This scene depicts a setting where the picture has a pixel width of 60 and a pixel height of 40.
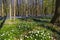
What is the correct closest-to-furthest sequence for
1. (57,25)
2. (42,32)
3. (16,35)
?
(16,35) → (42,32) → (57,25)

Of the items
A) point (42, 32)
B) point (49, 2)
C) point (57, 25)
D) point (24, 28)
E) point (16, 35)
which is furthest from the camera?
point (49, 2)

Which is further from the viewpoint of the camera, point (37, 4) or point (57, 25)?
point (37, 4)

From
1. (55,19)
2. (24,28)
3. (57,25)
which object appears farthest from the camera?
(55,19)

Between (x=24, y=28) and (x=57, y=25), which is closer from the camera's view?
(x=24, y=28)

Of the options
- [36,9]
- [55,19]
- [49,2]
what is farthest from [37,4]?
[55,19]

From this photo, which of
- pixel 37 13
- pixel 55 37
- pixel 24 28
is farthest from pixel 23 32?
pixel 37 13

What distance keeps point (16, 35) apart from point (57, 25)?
3.25 meters

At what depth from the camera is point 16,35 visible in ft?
25.9

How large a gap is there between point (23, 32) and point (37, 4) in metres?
17.7

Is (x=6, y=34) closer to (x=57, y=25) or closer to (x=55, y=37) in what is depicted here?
(x=55, y=37)

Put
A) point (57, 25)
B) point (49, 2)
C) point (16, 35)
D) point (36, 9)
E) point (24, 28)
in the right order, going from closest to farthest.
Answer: point (16, 35) < point (24, 28) < point (57, 25) < point (36, 9) < point (49, 2)

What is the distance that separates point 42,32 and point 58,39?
0.90m

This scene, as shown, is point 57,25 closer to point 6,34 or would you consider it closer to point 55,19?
point 55,19

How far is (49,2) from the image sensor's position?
2800 centimetres
